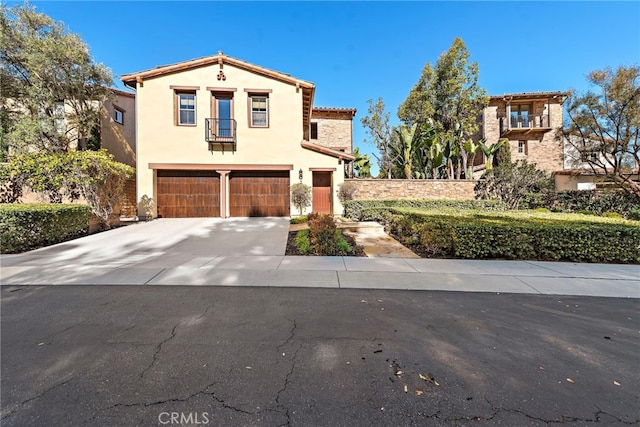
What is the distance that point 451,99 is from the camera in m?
19.5

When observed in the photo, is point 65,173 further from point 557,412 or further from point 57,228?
point 557,412

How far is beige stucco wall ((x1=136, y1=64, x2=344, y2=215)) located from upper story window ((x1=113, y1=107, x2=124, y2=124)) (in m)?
3.64

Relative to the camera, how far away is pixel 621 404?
2.07m

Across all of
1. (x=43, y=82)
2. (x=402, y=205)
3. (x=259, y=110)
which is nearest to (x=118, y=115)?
(x=43, y=82)

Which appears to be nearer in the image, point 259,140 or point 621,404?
point 621,404

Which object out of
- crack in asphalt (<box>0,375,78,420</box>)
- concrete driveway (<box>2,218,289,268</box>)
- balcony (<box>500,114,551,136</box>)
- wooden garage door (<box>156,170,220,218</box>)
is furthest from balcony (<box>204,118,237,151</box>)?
balcony (<box>500,114,551,136</box>)

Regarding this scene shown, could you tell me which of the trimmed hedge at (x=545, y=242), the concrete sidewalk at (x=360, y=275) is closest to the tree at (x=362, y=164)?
the trimmed hedge at (x=545, y=242)

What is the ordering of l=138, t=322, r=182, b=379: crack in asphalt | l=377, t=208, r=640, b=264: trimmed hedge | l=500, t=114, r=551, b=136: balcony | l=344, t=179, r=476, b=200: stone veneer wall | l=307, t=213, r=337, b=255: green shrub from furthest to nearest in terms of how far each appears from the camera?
l=500, t=114, r=551, b=136: balcony → l=344, t=179, r=476, b=200: stone veneer wall → l=307, t=213, r=337, b=255: green shrub → l=377, t=208, r=640, b=264: trimmed hedge → l=138, t=322, r=182, b=379: crack in asphalt

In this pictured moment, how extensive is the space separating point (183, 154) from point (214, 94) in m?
3.51

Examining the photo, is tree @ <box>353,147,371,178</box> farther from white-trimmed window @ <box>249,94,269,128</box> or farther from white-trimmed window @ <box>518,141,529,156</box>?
white-trimmed window @ <box>518,141,529,156</box>

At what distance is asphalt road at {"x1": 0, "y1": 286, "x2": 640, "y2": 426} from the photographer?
1957mm

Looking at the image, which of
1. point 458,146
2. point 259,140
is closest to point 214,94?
point 259,140

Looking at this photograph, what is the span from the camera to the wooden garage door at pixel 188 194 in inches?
546

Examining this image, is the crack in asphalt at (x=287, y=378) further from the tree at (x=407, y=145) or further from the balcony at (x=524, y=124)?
the balcony at (x=524, y=124)
